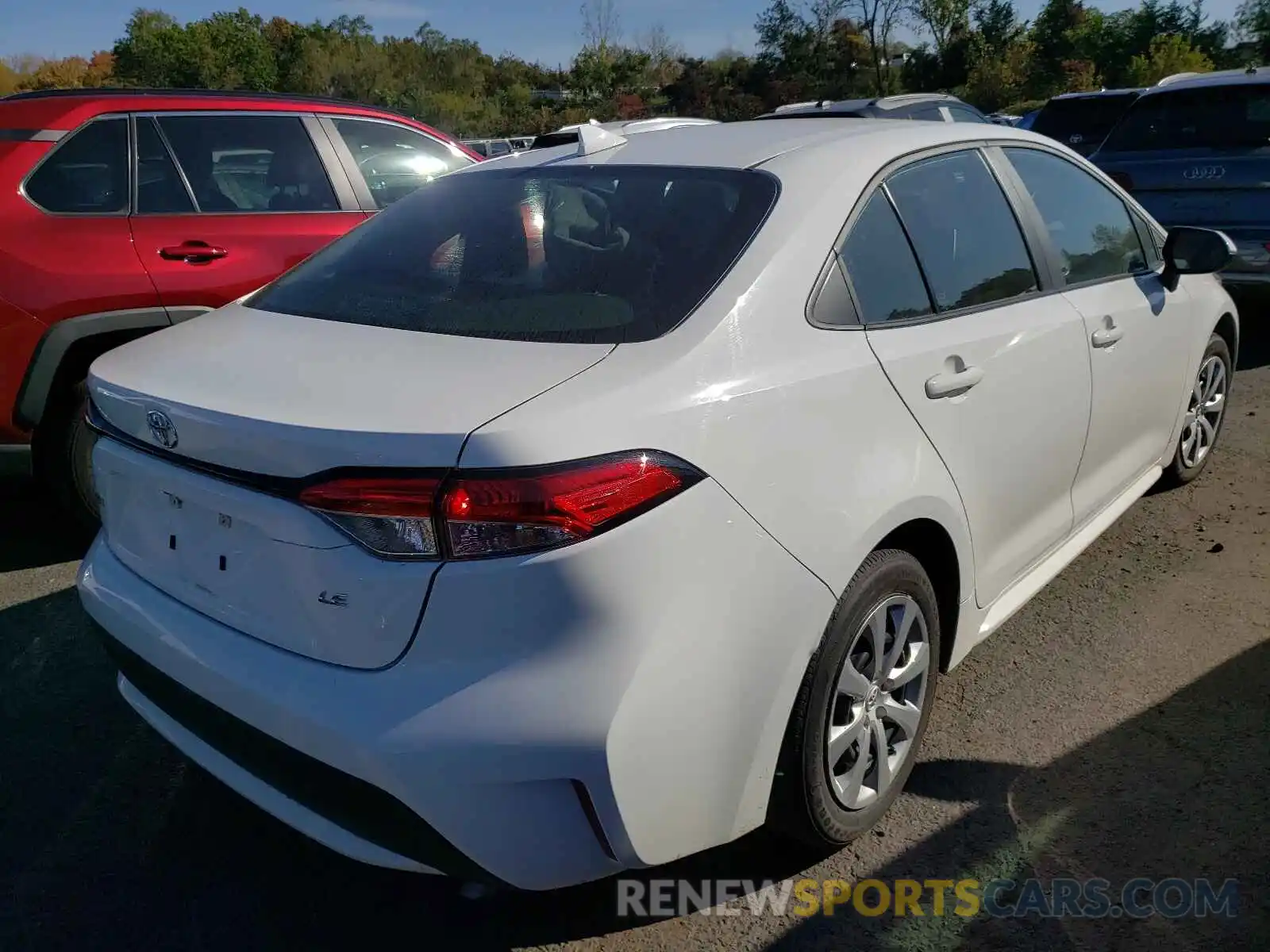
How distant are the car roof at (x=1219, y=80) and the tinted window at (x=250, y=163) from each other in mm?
6101

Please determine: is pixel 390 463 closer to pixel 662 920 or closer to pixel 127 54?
pixel 662 920

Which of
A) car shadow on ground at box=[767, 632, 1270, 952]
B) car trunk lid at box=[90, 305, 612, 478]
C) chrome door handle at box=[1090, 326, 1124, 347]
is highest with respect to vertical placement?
car trunk lid at box=[90, 305, 612, 478]

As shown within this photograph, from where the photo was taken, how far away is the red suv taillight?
170cm

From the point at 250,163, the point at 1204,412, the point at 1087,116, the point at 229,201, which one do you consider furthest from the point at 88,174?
the point at 1087,116

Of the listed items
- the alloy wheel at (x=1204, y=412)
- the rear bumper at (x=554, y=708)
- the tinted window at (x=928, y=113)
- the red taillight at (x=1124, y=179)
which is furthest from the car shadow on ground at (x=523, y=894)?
the tinted window at (x=928, y=113)

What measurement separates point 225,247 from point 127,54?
67246 millimetres

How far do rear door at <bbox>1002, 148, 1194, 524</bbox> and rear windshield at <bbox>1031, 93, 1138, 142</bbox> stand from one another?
10700 millimetres

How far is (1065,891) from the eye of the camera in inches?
91.0

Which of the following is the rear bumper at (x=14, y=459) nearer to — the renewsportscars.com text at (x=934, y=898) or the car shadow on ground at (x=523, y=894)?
the car shadow on ground at (x=523, y=894)

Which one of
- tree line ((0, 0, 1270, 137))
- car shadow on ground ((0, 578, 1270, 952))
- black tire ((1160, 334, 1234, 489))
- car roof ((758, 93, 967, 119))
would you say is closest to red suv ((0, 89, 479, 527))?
car shadow on ground ((0, 578, 1270, 952))

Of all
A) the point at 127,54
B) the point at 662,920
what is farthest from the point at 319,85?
the point at 662,920

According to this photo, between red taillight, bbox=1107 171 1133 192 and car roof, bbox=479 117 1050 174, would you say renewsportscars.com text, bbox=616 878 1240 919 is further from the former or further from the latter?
red taillight, bbox=1107 171 1133 192

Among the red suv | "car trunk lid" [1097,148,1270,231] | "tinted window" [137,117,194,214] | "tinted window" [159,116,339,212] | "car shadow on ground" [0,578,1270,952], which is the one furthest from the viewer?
"car trunk lid" [1097,148,1270,231]

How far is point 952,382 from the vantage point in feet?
8.18
